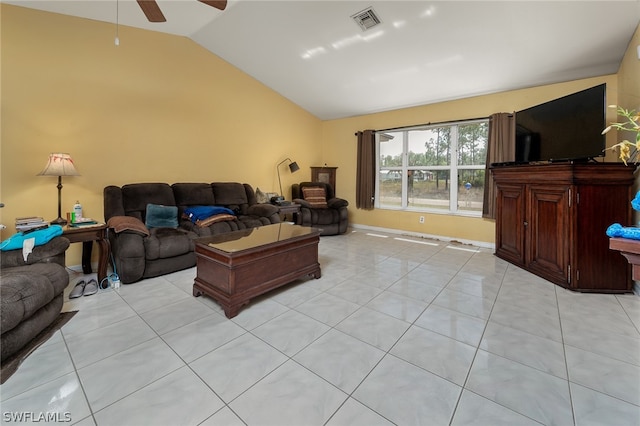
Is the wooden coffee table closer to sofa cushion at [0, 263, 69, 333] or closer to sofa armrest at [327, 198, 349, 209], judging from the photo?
sofa cushion at [0, 263, 69, 333]

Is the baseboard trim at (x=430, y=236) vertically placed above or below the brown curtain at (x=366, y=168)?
below

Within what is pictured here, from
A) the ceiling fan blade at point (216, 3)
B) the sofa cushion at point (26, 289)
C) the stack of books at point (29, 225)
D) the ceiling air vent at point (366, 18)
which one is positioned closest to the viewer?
the sofa cushion at point (26, 289)

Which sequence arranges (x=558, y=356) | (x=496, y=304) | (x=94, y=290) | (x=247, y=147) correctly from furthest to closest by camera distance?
(x=247, y=147) → (x=94, y=290) → (x=496, y=304) → (x=558, y=356)

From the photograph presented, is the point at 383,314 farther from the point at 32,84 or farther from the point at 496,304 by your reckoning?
the point at 32,84

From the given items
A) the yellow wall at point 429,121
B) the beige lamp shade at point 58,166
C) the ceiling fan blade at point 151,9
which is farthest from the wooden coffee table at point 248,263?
Answer: the yellow wall at point 429,121

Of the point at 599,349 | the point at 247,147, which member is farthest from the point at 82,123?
the point at 599,349

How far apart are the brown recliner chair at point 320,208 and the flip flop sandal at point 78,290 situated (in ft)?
9.72

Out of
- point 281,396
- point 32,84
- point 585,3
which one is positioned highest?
point 585,3

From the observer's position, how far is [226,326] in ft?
6.53

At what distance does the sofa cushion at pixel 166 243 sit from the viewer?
281 cm

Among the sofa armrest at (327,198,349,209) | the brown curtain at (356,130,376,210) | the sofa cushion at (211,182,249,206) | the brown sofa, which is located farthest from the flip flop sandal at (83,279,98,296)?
the brown curtain at (356,130,376,210)

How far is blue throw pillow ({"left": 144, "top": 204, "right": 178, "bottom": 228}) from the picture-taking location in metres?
3.28

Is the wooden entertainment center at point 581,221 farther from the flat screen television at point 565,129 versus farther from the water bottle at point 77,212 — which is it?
the water bottle at point 77,212

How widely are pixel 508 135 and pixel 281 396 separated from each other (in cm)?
434
